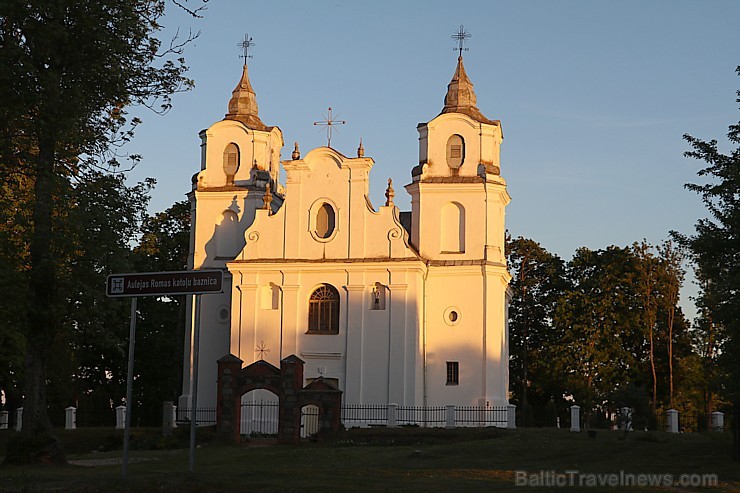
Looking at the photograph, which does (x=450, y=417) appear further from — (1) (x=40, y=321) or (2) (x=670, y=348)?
(1) (x=40, y=321)

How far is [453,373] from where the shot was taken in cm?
4281

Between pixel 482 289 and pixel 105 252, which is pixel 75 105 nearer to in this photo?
pixel 105 252

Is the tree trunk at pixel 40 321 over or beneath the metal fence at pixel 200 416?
over

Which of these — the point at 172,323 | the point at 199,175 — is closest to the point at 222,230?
the point at 199,175

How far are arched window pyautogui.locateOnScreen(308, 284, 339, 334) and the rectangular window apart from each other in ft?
16.1

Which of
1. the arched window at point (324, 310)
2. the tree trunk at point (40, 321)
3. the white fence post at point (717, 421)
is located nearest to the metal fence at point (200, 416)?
the arched window at point (324, 310)

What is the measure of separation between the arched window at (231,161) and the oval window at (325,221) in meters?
4.93

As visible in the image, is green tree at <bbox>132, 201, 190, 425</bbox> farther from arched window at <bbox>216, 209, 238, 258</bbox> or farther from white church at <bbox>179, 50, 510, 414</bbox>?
white church at <bbox>179, 50, 510, 414</bbox>

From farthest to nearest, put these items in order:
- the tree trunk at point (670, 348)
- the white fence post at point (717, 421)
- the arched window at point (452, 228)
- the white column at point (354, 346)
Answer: the tree trunk at point (670, 348) < the arched window at point (452, 228) < the white column at point (354, 346) < the white fence post at point (717, 421)

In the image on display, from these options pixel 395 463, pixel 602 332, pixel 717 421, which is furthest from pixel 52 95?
pixel 602 332

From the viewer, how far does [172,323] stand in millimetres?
53500

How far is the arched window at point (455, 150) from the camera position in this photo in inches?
1735

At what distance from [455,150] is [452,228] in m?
3.37

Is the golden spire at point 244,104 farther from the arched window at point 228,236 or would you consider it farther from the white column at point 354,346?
the white column at point 354,346
